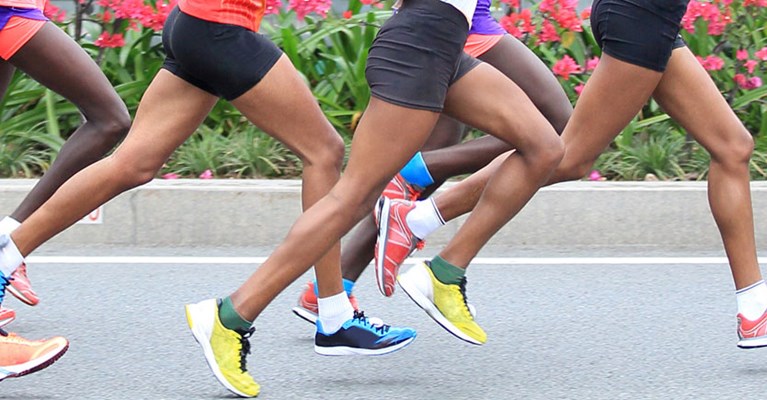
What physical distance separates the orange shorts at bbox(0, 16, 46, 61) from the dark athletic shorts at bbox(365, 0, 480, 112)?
1.40 meters

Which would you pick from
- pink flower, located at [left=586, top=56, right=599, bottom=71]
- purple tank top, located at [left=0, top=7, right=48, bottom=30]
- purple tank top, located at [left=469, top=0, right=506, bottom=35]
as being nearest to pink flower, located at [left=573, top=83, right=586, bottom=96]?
pink flower, located at [left=586, top=56, right=599, bottom=71]

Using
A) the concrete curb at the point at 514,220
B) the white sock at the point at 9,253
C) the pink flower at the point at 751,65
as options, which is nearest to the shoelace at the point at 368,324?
the white sock at the point at 9,253

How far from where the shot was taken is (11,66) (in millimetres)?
4824

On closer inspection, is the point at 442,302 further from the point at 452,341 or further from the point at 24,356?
the point at 24,356

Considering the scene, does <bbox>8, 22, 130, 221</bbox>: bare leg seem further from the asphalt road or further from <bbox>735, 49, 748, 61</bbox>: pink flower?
<bbox>735, 49, 748, 61</bbox>: pink flower

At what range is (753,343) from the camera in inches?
164

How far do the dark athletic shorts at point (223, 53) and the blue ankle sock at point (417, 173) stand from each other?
1.05 metres

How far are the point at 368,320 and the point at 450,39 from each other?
934 mm

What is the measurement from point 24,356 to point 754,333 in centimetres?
215

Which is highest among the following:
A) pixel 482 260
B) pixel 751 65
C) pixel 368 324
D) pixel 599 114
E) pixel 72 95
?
pixel 599 114

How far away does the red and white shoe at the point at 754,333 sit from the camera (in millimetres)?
4160

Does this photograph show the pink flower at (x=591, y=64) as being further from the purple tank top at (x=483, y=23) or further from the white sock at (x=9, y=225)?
the white sock at (x=9, y=225)

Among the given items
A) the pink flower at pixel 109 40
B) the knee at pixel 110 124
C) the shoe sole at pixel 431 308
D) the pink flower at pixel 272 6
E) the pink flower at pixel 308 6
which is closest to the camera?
the shoe sole at pixel 431 308

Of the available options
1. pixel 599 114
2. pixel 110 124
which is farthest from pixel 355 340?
pixel 110 124
